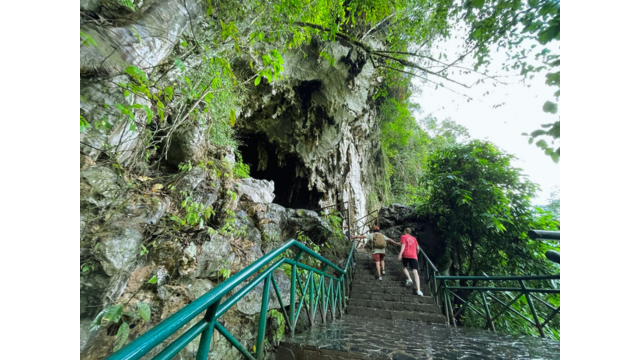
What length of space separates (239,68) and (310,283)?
176 inches

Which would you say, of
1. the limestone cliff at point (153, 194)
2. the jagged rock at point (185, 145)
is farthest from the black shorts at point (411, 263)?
the jagged rock at point (185, 145)

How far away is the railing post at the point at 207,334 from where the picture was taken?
1075mm

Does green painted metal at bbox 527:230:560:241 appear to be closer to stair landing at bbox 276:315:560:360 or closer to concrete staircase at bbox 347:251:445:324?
stair landing at bbox 276:315:560:360

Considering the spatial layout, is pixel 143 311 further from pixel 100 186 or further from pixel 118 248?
pixel 100 186

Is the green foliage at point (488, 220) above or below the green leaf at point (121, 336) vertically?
above

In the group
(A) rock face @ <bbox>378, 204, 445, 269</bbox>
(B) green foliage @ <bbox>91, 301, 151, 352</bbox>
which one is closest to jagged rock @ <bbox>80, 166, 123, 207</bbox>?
(B) green foliage @ <bbox>91, 301, 151, 352</bbox>

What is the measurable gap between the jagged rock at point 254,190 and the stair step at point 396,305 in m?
2.79

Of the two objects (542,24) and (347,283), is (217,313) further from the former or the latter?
(347,283)

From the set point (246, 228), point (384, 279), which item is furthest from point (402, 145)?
point (246, 228)

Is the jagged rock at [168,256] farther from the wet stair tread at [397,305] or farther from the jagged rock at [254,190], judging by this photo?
the wet stair tread at [397,305]

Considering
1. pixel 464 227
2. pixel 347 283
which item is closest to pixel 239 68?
pixel 347 283

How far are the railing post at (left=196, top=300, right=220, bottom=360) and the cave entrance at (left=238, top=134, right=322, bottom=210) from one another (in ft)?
24.3

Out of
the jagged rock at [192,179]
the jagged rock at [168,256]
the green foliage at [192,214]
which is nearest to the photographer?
the jagged rock at [168,256]

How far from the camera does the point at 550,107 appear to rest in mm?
1282
